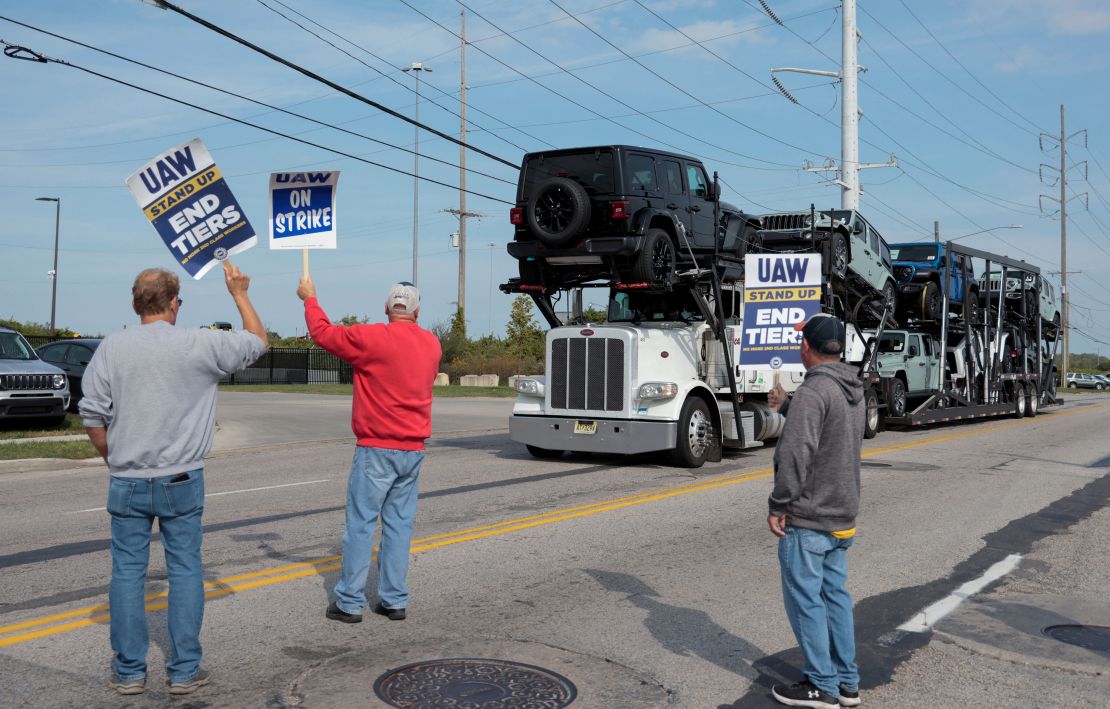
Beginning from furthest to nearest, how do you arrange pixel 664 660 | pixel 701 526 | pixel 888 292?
pixel 888 292 < pixel 701 526 < pixel 664 660

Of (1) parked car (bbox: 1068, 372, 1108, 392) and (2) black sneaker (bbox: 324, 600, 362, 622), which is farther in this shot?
(1) parked car (bbox: 1068, 372, 1108, 392)

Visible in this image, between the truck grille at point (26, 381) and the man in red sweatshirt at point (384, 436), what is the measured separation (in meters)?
14.4

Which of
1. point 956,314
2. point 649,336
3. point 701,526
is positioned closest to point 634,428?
point 649,336

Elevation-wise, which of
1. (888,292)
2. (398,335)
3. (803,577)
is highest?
(888,292)

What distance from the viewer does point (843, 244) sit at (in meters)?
18.9

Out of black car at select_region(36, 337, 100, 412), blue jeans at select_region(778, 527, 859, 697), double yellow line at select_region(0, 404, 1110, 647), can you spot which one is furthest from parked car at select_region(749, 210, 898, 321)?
black car at select_region(36, 337, 100, 412)

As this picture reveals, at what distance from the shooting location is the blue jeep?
22.8 meters

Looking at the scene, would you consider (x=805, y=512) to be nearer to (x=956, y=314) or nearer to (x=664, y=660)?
(x=664, y=660)

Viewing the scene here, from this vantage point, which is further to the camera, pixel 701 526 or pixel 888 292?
pixel 888 292

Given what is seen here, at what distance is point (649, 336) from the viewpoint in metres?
14.7

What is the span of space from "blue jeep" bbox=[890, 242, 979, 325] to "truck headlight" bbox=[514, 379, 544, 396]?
1079 cm

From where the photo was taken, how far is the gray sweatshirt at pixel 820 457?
15.3ft

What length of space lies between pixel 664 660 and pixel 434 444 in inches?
521

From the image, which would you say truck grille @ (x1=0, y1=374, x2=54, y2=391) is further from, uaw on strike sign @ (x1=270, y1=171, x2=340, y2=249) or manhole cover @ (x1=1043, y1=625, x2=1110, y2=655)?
manhole cover @ (x1=1043, y1=625, x2=1110, y2=655)
